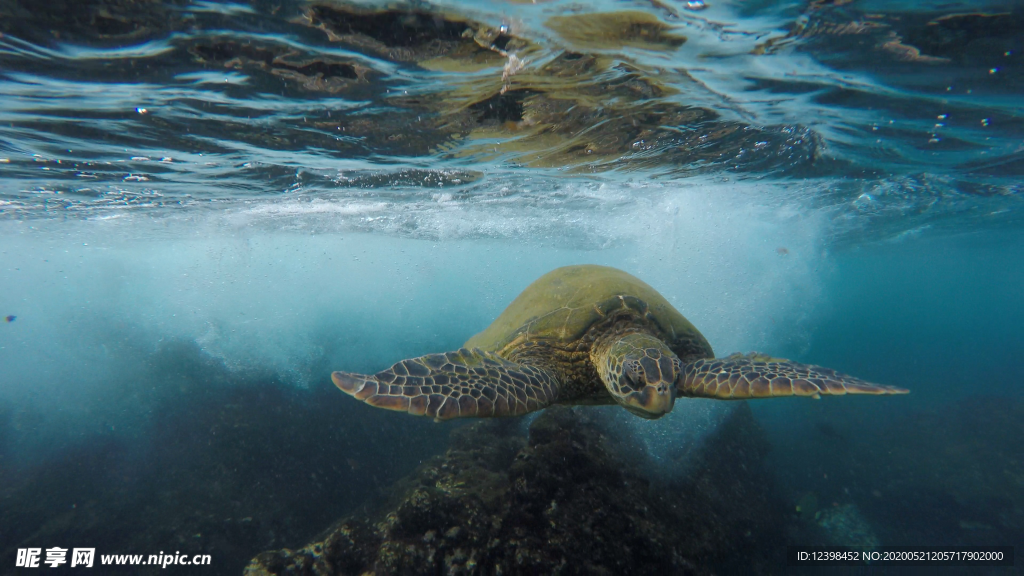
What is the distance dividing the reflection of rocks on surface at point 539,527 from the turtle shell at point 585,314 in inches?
71.2

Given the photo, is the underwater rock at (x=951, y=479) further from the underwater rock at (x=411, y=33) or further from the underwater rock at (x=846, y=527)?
the underwater rock at (x=411, y=33)

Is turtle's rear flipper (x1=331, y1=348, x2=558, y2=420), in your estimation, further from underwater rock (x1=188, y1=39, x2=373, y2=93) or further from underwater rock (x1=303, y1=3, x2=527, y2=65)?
underwater rock (x1=188, y1=39, x2=373, y2=93)

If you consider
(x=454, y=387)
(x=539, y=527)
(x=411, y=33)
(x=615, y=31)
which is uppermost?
(x=615, y=31)

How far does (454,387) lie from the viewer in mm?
3732

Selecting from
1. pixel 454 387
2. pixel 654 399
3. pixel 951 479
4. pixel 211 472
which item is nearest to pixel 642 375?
pixel 654 399

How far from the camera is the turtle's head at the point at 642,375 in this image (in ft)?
12.2

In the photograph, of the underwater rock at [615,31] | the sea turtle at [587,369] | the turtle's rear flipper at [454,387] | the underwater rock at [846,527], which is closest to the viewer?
the turtle's rear flipper at [454,387]

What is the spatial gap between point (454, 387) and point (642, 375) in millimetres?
1889

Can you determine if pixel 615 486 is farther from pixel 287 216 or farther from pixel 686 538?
pixel 287 216

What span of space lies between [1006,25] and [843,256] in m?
43.4

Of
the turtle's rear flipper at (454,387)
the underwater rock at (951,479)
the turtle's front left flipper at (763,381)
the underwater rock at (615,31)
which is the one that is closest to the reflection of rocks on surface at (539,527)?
the turtle's rear flipper at (454,387)

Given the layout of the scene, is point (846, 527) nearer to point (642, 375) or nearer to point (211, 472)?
point (642, 375)

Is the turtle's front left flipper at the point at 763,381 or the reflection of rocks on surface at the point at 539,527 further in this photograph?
the reflection of rocks on surface at the point at 539,527

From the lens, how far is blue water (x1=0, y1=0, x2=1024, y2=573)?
4.99m
